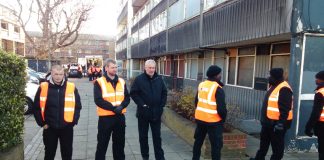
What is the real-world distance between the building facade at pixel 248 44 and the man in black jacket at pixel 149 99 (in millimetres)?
2767

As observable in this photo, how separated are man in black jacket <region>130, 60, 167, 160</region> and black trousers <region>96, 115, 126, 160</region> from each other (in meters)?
0.40

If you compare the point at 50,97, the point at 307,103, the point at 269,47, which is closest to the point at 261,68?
the point at 269,47

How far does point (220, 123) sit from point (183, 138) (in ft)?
7.36

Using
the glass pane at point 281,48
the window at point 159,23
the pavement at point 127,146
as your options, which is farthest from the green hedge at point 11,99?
the window at point 159,23

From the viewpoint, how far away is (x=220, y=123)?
14.9 ft

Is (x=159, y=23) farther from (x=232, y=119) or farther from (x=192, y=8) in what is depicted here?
(x=232, y=119)

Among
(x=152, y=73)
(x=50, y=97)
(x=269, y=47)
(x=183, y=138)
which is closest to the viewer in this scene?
(x=50, y=97)

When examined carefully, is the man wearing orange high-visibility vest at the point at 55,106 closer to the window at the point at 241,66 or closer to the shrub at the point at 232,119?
the shrub at the point at 232,119

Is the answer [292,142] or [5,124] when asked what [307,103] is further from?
[5,124]

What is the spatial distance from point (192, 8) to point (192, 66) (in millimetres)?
3667

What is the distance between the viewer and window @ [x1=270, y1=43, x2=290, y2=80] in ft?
27.0

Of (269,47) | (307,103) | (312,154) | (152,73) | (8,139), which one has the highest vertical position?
(269,47)

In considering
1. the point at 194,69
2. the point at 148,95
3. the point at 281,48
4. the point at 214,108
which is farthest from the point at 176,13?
the point at 214,108

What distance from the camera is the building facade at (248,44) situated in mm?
5805
